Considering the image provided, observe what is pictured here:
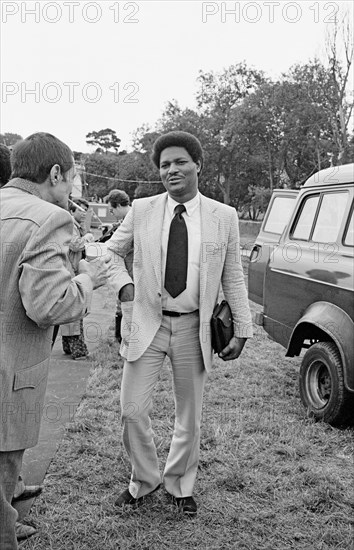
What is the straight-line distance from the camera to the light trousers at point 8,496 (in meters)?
2.16

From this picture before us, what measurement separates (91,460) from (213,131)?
31.0 meters

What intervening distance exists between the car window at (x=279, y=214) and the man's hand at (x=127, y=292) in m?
6.20

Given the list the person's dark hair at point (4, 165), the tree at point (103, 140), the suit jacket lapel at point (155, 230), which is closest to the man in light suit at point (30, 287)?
the person's dark hair at point (4, 165)

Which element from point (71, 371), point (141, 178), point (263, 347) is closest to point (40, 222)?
point (71, 371)

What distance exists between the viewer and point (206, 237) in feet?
9.83

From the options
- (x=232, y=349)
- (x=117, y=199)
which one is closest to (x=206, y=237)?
(x=232, y=349)

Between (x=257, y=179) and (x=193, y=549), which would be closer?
(x=193, y=549)

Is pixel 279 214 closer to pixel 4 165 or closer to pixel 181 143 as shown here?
pixel 181 143

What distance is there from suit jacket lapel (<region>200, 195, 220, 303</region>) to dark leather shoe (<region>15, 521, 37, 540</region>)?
4.82 ft

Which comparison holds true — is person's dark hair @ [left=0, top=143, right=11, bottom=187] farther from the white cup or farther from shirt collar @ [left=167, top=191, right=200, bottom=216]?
shirt collar @ [left=167, top=191, right=200, bottom=216]

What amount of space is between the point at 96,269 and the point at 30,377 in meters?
0.52

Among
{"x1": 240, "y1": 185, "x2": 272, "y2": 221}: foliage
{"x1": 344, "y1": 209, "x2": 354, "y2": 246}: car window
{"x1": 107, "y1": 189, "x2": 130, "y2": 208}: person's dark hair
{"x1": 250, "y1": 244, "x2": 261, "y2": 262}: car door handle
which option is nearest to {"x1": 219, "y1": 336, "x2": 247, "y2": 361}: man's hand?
{"x1": 344, "y1": 209, "x2": 354, "y2": 246}: car window

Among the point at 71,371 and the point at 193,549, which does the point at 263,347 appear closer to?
the point at 71,371

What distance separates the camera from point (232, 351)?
3.04 meters
